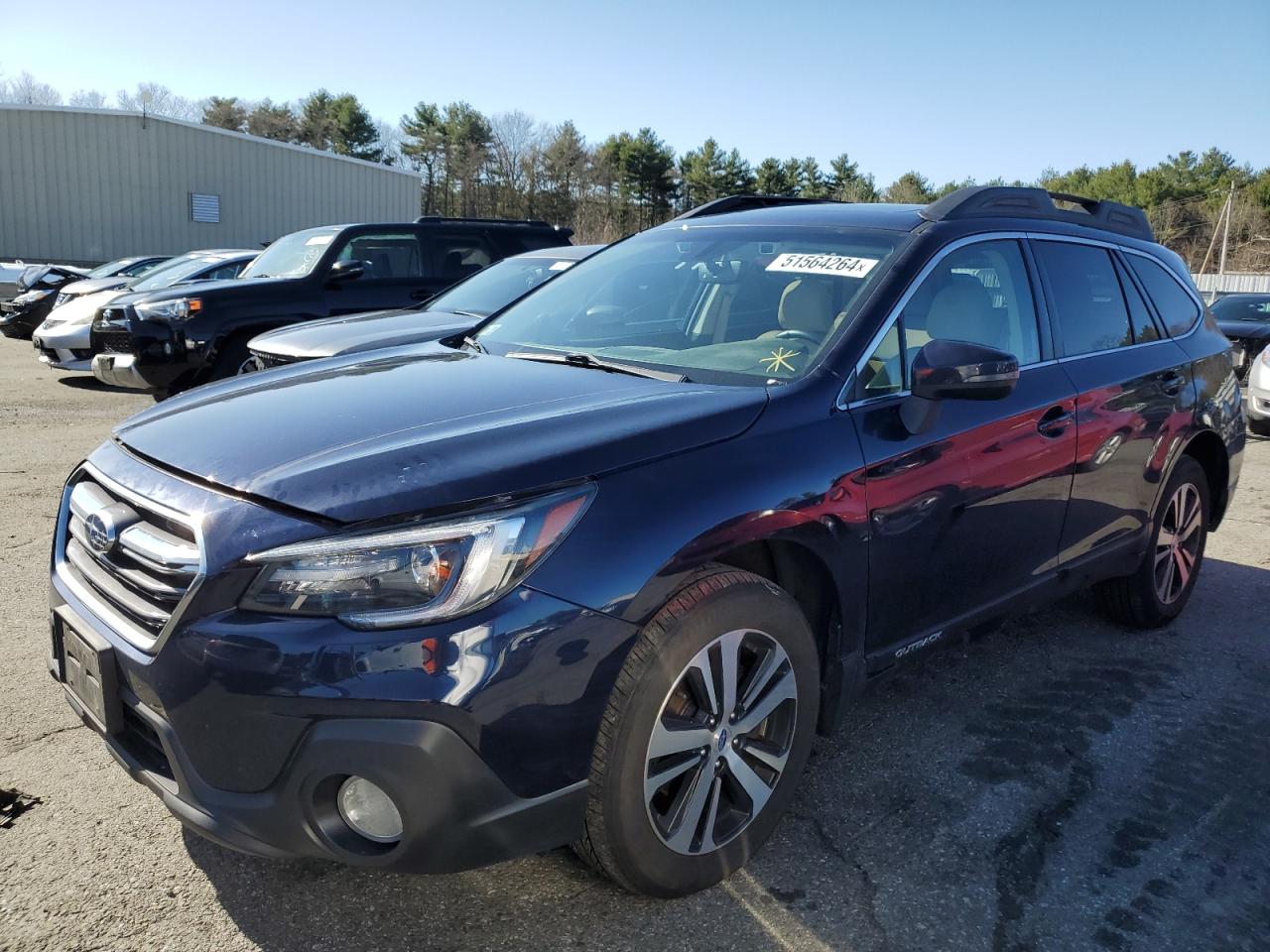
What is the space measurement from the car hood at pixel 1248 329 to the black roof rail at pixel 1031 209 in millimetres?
9690

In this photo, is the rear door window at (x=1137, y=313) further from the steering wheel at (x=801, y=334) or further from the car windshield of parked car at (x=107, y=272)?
the car windshield of parked car at (x=107, y=272)

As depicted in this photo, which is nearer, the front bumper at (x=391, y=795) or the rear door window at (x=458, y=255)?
the front bumper at (x=391, y=795)

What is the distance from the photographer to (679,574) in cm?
224

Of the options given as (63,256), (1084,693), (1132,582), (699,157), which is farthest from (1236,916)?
(699,157)

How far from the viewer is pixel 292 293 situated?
8680 mm

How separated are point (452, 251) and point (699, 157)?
5843 centimetres

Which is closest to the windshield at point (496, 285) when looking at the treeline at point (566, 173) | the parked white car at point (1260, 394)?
the parked white car at point (1260, 394)

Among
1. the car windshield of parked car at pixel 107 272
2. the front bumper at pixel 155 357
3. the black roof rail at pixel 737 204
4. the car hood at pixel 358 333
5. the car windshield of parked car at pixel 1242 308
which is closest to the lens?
the black roof rail at pixel 737 204

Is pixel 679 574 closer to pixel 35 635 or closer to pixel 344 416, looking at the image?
pixel 344 416

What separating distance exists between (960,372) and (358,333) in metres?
4.75

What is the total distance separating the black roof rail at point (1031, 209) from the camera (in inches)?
134

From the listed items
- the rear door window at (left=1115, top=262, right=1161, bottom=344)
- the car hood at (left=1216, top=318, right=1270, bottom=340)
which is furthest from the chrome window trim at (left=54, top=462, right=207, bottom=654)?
the car hood at (left=1216, top=318, right=1270, bottom=340)

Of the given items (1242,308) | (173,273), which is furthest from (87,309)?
(1242,308)

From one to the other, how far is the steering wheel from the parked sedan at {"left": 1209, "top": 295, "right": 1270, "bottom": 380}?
10.9 meters
